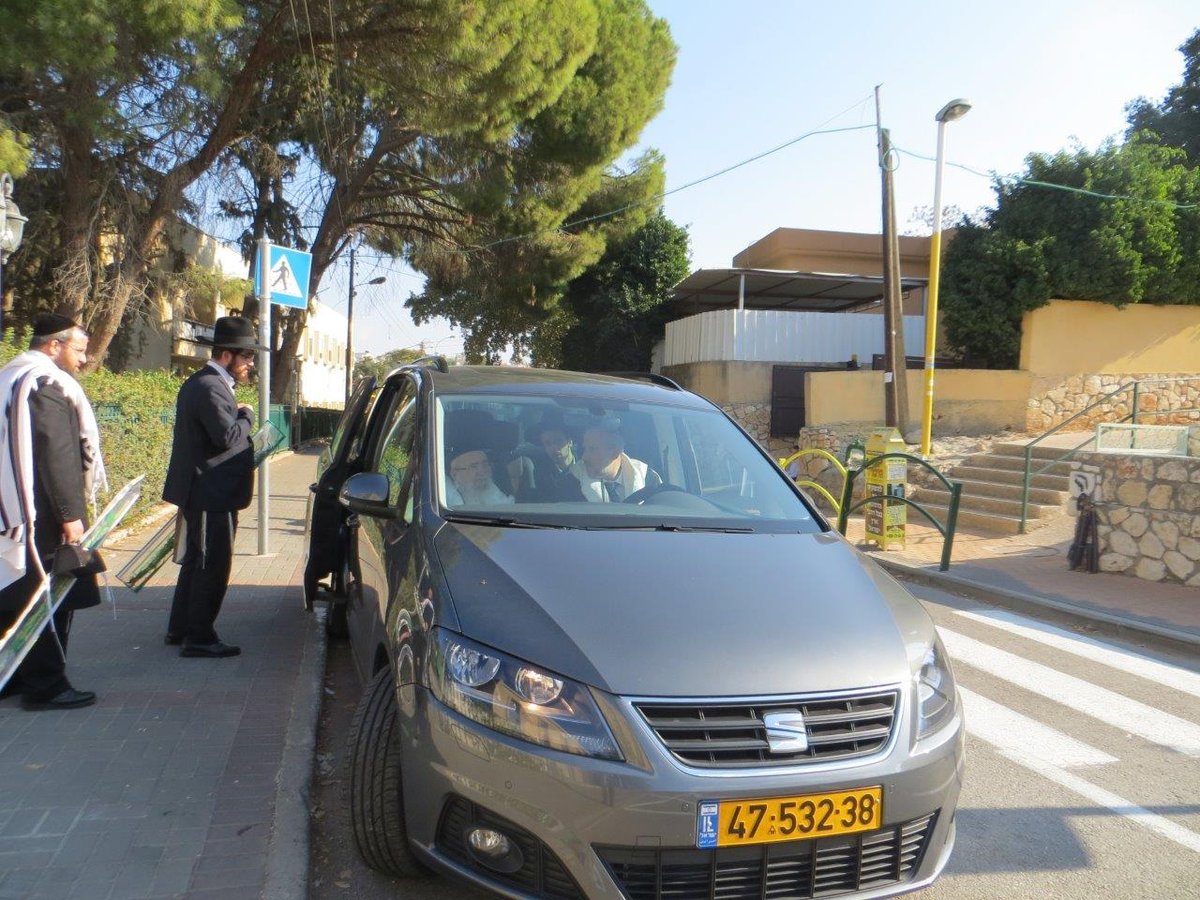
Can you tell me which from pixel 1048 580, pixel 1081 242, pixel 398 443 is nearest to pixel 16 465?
pixel 398 443

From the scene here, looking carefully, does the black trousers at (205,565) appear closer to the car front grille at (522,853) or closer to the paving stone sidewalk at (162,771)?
the paving stone sidewalk at (162,771)

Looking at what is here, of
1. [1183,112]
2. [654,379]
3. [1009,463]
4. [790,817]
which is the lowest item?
[790,817]

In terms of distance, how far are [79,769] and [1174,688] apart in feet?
20.4

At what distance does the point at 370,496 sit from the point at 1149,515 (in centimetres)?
849

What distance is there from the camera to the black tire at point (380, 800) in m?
2.97

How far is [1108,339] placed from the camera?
18.8 m

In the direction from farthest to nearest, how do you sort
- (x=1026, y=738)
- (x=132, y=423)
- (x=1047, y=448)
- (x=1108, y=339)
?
(x=1108, y=339), (x=1047, y=448), (x=132, y=423), (x=1026, y=738)

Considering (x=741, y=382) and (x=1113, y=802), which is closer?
(x=1113, y=802)

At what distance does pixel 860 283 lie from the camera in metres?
21.3

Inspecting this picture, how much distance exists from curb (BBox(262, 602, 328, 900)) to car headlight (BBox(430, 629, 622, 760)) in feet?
3.10

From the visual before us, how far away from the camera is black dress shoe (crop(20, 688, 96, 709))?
174 inches

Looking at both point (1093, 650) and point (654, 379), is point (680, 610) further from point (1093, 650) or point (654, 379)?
point (1093, 650)

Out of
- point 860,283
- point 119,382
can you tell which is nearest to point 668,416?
point 119,382

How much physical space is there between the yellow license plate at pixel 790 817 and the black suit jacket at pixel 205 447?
3.85 metres
